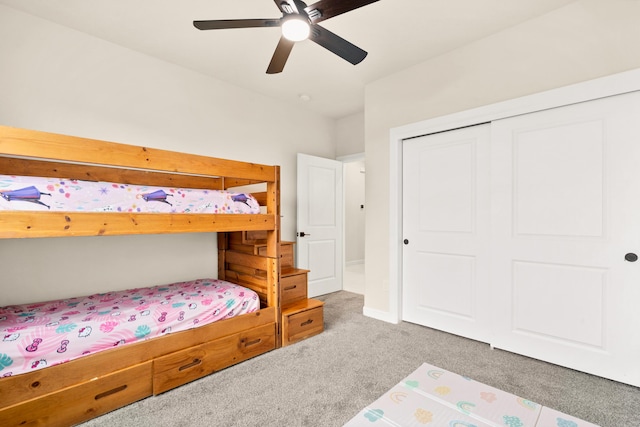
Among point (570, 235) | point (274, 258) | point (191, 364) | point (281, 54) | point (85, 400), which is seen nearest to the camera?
point (85, 400)

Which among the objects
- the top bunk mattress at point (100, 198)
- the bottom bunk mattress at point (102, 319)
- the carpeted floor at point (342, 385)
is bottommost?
the carpeted floor at point (342, 385)

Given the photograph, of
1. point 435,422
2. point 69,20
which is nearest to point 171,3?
point 69,20

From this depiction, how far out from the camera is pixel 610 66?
201cm

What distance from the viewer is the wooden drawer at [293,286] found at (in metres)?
2.88

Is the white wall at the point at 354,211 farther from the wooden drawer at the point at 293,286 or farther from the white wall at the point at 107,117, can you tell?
the wooden drawer at the point at 293,286

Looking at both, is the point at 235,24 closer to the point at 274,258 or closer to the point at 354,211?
the point at 274,258

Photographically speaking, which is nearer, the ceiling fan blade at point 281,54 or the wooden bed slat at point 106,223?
the wooden bed slat at point 106,223

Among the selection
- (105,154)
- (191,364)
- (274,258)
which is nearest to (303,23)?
(105,154)

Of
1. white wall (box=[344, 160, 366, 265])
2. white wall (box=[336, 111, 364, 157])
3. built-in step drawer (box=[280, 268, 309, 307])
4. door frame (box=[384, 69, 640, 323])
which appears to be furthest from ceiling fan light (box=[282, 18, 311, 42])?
white wall (box=[344, 160, 366, 265])

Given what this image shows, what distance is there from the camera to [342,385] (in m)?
1.97

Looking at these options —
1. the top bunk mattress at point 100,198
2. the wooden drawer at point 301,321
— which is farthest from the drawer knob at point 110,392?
the wooden drawer at point 301,321

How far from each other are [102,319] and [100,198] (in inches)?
28.7

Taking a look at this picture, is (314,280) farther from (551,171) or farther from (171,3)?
(171,3)

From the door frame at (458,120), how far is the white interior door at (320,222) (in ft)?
3.41
